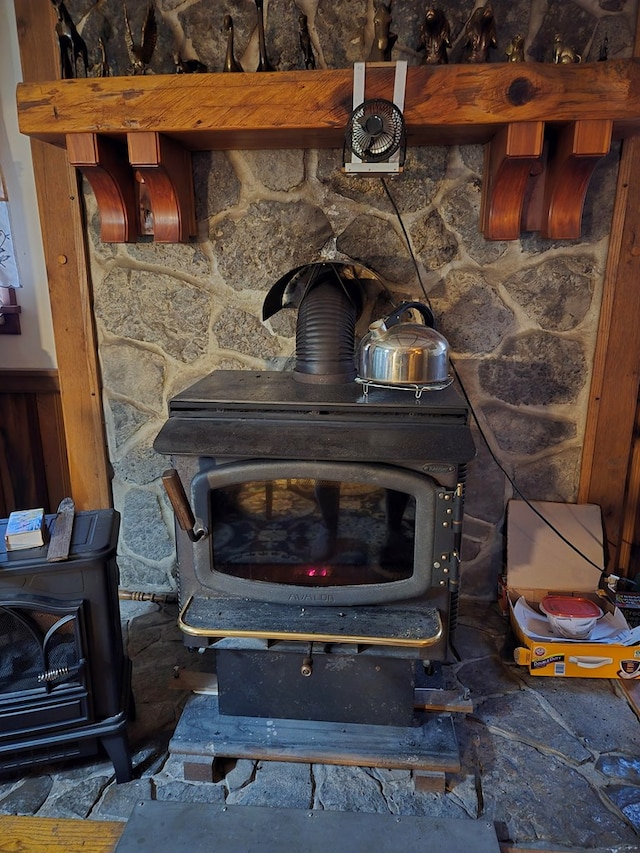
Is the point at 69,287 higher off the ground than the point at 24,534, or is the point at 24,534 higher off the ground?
the point at 69,287

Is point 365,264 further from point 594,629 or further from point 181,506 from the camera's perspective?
point 594,629

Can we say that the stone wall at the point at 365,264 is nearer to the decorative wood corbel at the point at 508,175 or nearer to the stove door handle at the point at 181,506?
the decorative wood corbel at the point at 508,175

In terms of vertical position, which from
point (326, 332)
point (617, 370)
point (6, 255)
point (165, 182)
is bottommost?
point (617, 370)

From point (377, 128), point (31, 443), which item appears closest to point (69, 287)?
point (31, 443)

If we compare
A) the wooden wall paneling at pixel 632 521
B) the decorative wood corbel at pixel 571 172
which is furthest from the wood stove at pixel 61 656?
the wooden wall paneling at pixel 632 521

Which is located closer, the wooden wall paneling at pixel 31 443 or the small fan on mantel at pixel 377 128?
the small fan on mantel at pixel 377 128

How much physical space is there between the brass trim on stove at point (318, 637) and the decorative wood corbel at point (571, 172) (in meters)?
1.12

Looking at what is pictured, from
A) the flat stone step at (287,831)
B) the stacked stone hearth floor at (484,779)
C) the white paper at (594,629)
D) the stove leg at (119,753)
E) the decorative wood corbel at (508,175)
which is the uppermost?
the decorative wood corbel at (508,175)

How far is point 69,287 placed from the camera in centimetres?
177

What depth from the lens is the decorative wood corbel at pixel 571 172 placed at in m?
1.35

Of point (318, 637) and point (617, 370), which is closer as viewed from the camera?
point (318, 637)

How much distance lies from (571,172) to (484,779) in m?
1.50

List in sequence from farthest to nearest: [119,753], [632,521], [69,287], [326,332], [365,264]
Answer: [632,521] → [69,287] → [365,264] → [326,332] → [119,753]

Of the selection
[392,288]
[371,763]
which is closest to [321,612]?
[371,763]
